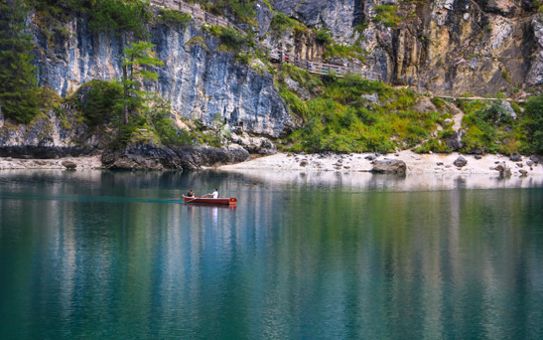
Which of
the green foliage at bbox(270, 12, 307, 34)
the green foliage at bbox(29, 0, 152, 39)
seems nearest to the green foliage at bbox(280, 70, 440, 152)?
the green foliage at bbox(270, 12, 307, 34)

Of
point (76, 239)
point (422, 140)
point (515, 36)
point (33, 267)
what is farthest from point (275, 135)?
point (33, 267)

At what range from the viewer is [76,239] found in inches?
1692

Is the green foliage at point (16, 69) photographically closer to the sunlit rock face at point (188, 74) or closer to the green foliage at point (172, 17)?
the sunlit rock face at point (188, 74)

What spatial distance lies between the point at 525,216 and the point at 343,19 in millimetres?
70882

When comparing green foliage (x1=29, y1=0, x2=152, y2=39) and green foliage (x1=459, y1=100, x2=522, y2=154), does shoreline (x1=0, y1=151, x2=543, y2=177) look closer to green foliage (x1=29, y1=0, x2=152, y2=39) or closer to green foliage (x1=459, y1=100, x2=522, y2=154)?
green foliage (x1=459, y1=100, x2=522, y2=154)

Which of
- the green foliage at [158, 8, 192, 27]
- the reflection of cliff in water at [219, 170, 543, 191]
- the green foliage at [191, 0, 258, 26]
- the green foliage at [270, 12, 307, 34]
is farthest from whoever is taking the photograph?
the green foliage at [270, 12, 307, 34]

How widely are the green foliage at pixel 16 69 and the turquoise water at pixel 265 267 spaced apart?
2047cm

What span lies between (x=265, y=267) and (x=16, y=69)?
55610mm

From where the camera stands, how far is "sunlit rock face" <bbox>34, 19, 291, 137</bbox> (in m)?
88.2

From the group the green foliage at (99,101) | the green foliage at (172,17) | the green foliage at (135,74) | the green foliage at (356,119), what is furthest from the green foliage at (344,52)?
the green foliage at (99,101)

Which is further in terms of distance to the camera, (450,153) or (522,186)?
(450,153)

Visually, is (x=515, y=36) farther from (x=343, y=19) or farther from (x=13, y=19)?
(x=13, y=19)

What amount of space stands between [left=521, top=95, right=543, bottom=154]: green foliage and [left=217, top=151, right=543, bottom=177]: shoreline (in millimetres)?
1982

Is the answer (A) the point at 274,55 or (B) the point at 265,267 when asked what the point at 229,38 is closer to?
(A) the point at 274,55
